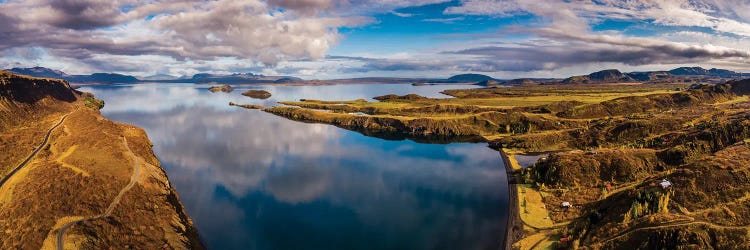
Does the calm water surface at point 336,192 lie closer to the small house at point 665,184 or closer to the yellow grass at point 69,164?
the yellow grass at point 69,164

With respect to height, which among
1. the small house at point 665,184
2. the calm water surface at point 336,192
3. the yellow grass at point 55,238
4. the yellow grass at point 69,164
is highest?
the yellow grass at point 69,164

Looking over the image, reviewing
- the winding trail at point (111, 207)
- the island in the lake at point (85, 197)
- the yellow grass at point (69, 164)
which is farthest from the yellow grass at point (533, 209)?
the yellow grass at point (69, 164)

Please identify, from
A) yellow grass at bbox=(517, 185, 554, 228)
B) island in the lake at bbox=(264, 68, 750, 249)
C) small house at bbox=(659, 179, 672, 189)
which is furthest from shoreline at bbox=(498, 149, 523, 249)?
small house at bbox=(659, 179, 672, 189)

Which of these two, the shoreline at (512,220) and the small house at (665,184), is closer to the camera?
the shoreline at (512,220)

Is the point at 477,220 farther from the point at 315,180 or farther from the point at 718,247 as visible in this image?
the point at 315,180

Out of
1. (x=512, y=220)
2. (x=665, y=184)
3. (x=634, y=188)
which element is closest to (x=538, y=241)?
(x=512, y=220)

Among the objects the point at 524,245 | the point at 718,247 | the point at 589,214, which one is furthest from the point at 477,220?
the point at 718,247

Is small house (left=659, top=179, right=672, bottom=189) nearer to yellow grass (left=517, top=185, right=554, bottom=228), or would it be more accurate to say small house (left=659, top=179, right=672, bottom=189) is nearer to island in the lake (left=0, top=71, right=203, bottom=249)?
yellow grass (left=517, top=185, right=554, bottom=228)
